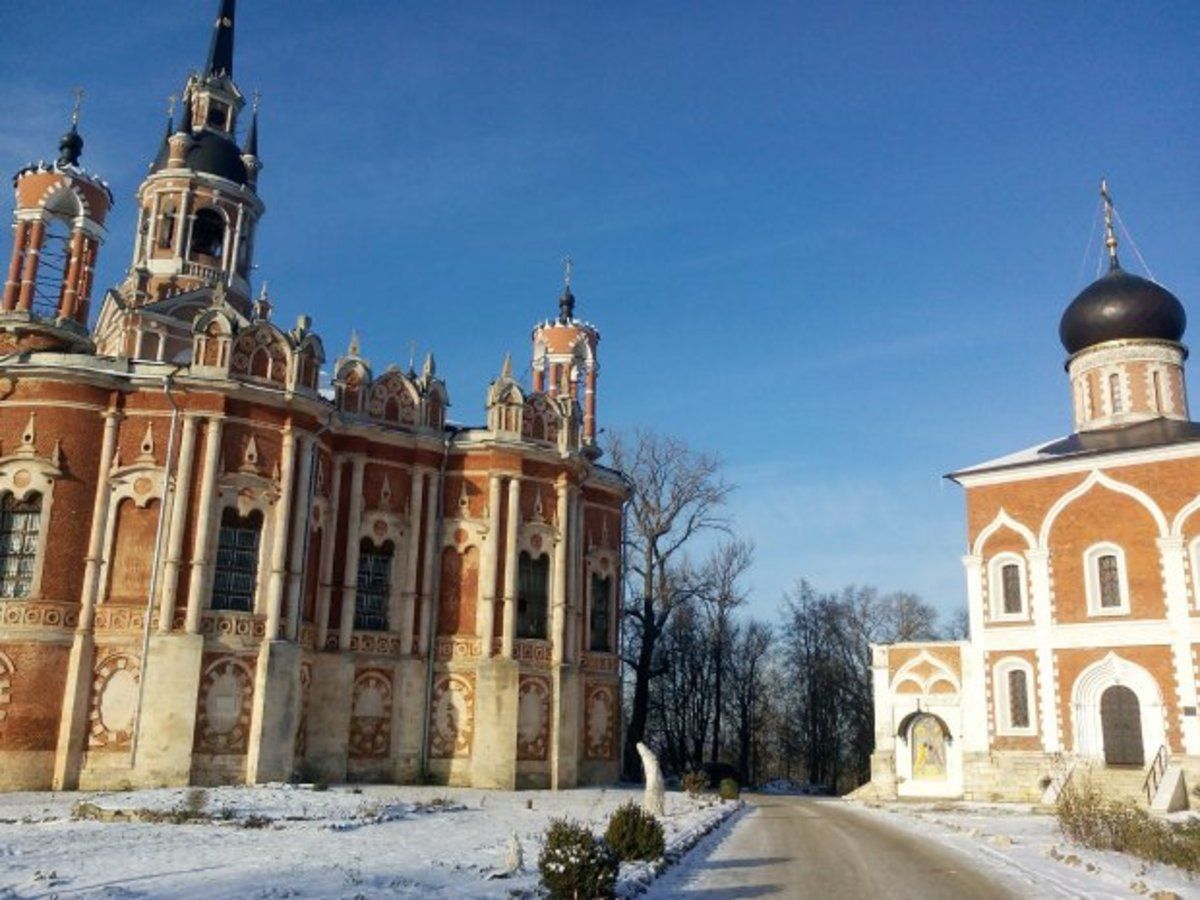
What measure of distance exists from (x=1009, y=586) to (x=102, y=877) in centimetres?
2784

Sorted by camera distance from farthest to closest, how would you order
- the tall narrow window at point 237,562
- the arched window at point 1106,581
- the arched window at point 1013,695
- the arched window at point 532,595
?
the arched window at point 1013,695 → the arched window at point 1106,581 → the arched window at point 532,595 → the tall narrow window at point 237,562

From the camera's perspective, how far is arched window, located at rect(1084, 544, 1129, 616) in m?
30.4

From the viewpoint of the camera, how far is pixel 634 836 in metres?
13.8


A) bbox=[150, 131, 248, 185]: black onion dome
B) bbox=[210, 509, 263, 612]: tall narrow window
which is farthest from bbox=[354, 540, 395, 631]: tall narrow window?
bbox=[150, 131, 248, 185]: black onion dome

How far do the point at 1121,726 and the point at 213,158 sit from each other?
31.0 m

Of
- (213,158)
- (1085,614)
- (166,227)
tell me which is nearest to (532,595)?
(166,227)

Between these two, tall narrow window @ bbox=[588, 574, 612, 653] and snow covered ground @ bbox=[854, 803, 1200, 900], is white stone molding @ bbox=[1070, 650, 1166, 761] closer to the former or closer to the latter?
snow covered ground @ bbox=[854, 803, 1200, 900]

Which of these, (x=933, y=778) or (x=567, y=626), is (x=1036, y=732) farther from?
(x=567, y=626)

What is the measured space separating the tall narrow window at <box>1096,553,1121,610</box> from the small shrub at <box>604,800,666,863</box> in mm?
21641

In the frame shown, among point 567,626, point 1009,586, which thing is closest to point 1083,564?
point 1009,586

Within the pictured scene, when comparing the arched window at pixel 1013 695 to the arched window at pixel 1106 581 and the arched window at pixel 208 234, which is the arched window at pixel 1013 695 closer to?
the arched window at pixel 1106 581

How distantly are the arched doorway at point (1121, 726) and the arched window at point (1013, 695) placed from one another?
2000mm

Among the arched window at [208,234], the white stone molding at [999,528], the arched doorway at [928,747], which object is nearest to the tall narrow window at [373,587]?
the arched window at [208,234]

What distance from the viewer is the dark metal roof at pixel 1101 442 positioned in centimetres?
3181
